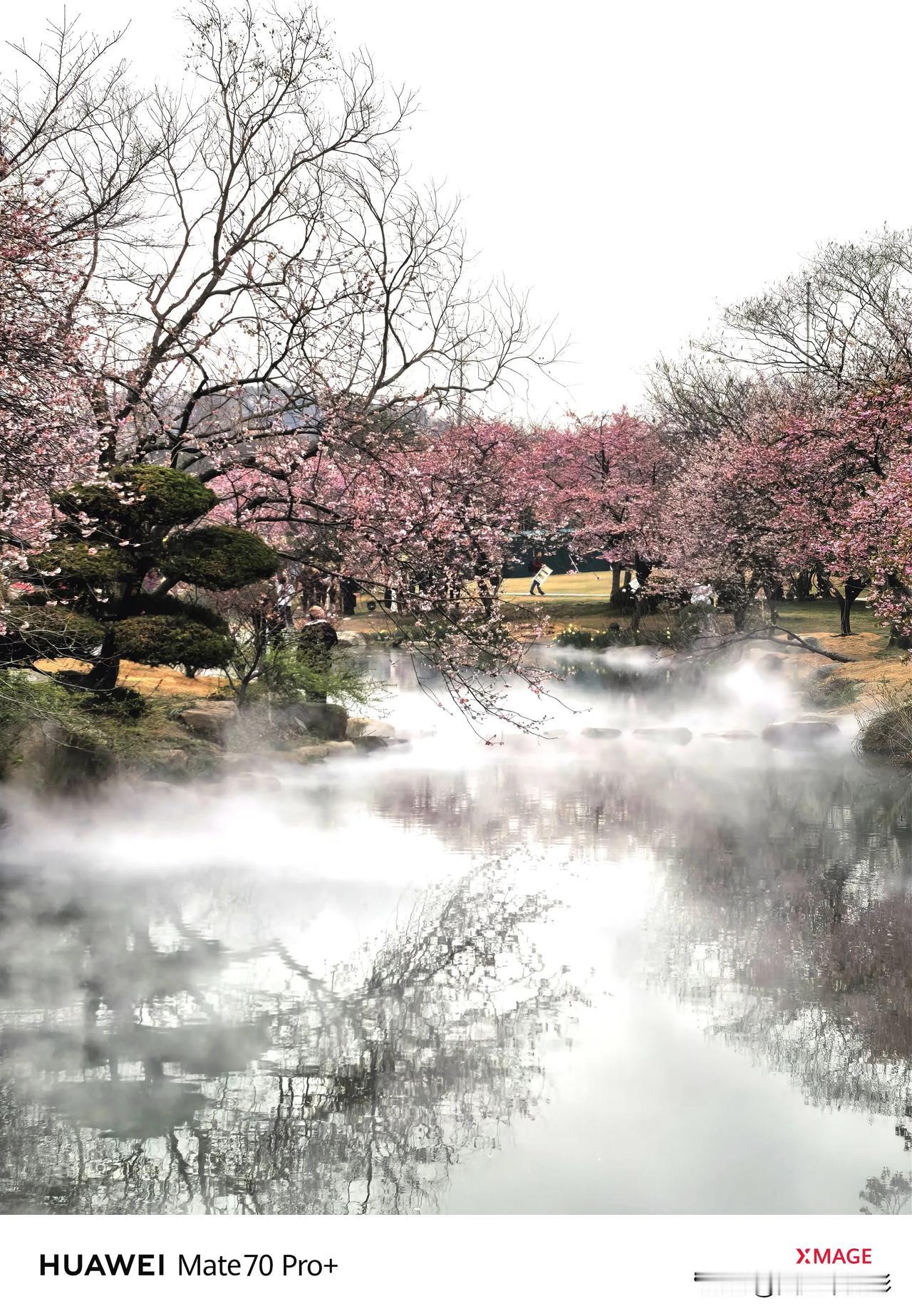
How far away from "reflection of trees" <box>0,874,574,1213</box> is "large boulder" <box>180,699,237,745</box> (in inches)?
294

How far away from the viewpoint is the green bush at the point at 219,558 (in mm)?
14180

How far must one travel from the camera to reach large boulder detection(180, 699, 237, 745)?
56.2 feet

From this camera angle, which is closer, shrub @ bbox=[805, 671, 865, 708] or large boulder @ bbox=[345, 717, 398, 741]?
large boulder @ bbox=[345, 717, 398, 741]

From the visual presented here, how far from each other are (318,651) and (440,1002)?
41.3 ft

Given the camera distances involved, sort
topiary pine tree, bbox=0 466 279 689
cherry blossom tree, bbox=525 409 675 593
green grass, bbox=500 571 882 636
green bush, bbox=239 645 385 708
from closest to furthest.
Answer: topiary pine tree, bbox=0 466 279 689 → green bush, bbox=239 645 385 708 → green grass, bbox=500 571 882 636 → cherry blossom tree, bbox=525 409 675 593

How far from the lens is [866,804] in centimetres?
1567

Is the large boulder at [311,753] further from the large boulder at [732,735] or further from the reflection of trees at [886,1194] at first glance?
the reflection of trees at [886,1194]

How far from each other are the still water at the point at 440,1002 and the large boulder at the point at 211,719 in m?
2.30

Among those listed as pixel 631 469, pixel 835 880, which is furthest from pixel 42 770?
pixel 631 469

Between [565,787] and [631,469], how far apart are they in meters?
32.4

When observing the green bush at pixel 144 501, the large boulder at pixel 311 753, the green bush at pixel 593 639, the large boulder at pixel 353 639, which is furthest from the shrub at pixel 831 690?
the green bush at pixel 144 501

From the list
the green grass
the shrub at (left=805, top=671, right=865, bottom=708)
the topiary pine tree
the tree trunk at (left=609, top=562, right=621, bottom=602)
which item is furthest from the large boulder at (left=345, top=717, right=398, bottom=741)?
the tree trunk at (left=609, top=562, right=621, bottom=602)
